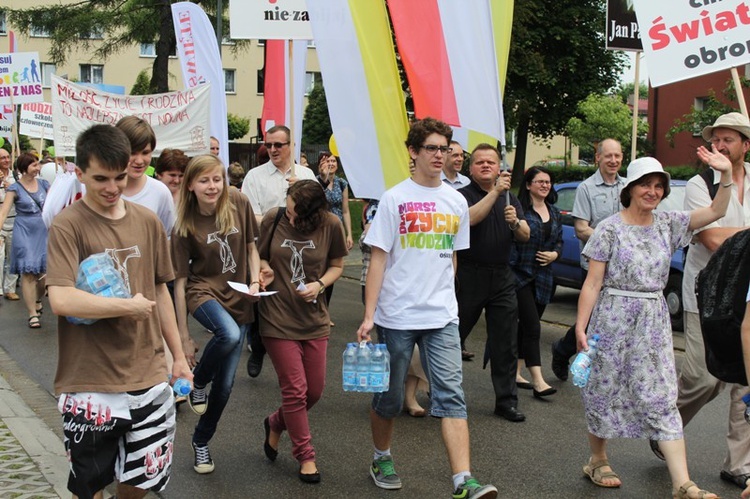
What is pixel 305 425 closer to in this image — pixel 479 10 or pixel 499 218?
pixel 499 218

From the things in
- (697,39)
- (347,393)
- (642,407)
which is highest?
(697,39)

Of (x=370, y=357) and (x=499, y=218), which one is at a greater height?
(x=499, y=218)

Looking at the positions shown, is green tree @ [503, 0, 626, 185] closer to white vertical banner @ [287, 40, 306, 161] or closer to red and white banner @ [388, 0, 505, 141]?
white vertical banner @ [287, 40, 306, 161]

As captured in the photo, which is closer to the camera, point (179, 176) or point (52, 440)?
point (52, 440)

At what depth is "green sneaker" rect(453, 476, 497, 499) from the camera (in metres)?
4.48

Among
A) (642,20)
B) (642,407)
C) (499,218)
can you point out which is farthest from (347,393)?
(642,20)

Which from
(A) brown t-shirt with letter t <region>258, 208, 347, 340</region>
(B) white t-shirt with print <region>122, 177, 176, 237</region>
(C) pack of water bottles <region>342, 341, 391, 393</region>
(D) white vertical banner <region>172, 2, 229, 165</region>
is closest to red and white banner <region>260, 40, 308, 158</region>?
(D) white vertical banner <region>172, 2, 229, 165</region>

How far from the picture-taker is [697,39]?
17.9 ft

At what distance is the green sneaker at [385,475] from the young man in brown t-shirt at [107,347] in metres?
1.62

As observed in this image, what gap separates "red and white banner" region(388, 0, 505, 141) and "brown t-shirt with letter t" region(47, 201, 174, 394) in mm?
2926

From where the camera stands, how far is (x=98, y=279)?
12.0 feet

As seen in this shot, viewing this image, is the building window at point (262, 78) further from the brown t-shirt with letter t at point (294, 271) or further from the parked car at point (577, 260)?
the brown t-shirt with letter t at point (294, 271)

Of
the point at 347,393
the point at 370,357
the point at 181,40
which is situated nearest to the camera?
the point at 370,357

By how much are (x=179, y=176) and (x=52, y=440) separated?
6.88ft
